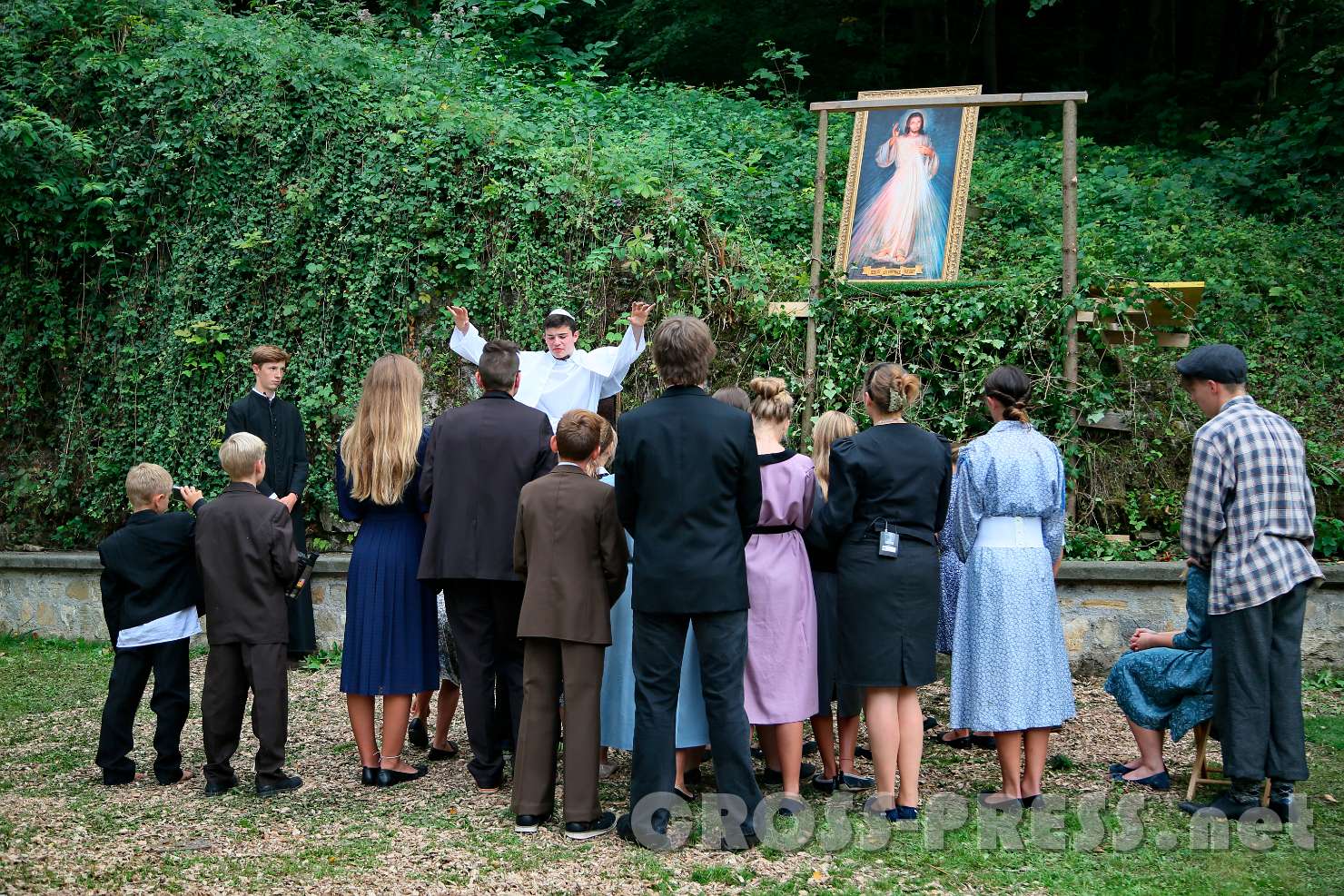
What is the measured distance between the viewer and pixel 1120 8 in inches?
568

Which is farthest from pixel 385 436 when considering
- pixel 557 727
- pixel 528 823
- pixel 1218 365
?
pixel 1218 365

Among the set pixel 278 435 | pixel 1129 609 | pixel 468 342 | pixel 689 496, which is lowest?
pixel 1129 609

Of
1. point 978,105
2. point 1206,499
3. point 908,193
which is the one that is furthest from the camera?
point 908,193

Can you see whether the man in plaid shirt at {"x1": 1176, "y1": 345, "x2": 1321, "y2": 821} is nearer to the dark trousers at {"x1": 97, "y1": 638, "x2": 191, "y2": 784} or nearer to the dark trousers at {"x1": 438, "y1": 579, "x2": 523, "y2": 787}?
the dark trousers at {"x1": 438, "y1": 579, "x2": 523, "y2": 787}

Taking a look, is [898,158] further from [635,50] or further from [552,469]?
[635,50]

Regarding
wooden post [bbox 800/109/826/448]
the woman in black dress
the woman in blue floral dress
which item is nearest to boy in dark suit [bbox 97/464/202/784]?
the woman in black dress

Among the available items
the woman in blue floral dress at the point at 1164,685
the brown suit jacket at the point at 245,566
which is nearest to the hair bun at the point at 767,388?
the woman in blue floral dress at the point at 1164,685

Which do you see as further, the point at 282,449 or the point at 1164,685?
the point at 282,449

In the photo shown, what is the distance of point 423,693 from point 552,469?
156 cm

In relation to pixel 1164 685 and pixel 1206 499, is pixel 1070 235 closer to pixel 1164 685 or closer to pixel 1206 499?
pixel 1206 499

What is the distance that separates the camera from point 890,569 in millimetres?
4520

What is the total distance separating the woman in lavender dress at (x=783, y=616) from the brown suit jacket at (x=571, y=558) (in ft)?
1.99

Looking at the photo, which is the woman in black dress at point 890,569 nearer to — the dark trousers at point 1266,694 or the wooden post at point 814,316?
the dark trousers at point 1266,694

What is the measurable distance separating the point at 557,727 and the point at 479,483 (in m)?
1.11
